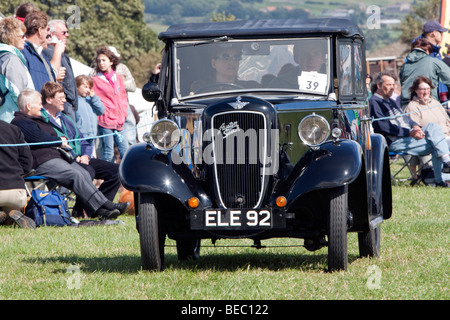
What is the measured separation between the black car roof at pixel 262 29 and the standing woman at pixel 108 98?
5.84 meters

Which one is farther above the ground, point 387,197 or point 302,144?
point 302,144

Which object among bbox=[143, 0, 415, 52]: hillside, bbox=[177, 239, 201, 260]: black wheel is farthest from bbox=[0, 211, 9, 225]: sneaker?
bbox=[143, 0, 415, 52]: hillside

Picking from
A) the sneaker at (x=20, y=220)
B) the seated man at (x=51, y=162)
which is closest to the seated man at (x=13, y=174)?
the sneaker at (x=20, y=220)

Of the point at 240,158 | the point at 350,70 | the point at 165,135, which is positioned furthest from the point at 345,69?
the point at 165,135

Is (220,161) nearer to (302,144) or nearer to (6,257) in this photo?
(302,144)

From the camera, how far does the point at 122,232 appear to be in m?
9.30

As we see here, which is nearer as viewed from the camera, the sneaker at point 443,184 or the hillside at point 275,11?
the sneaker at point 443,184

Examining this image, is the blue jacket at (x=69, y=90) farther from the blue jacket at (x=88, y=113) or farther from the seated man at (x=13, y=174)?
the seated man at (x=13, y=174)

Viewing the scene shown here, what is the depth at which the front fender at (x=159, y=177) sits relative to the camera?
6.25 metres

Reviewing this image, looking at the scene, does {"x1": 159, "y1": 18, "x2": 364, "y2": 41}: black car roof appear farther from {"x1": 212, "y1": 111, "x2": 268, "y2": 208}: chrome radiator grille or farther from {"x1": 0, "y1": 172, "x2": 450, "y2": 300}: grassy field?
{"x1": 0, "y1": 172, "x2": 450, "y2": 300}: grassy field

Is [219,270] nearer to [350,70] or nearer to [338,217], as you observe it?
[338,217]

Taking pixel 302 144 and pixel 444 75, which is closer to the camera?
pixel 302 144

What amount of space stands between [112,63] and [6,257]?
20.4 ft
